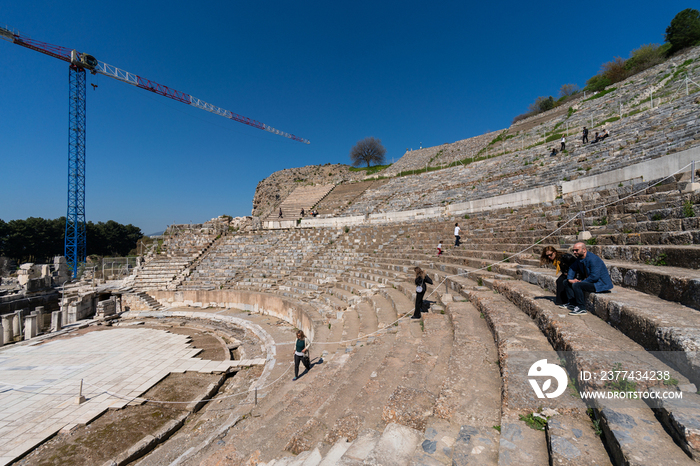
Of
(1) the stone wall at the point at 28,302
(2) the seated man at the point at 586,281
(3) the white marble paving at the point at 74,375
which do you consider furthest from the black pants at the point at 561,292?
(1) the stone wall at the point at 28,302

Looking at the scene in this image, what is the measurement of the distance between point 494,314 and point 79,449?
8.20 meters

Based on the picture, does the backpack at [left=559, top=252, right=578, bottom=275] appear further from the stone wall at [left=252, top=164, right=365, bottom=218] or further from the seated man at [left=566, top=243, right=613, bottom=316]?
the stone wall at [left=252, top=164, right=365, bottom=218]

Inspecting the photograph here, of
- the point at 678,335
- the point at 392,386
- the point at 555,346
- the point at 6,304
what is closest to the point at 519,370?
the point at 555,346

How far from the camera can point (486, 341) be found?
13.0 feet

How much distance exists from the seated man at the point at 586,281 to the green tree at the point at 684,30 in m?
38.4

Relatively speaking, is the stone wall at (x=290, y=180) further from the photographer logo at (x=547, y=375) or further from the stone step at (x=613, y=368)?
the photographer logo at (x=547, y=375)

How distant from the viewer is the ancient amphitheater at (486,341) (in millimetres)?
2080

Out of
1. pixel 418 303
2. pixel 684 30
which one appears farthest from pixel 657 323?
pixel 684 30

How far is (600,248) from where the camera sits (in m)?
5.56

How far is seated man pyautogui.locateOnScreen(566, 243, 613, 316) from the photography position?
12.0 feet

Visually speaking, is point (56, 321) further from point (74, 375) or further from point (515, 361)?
point (515, 361)

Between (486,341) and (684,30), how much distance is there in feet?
137

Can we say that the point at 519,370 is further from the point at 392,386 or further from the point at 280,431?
A: the point at 280,431

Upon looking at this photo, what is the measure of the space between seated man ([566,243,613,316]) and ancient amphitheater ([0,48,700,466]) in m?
0.16
